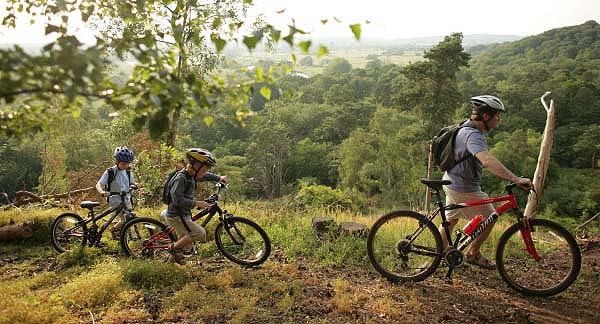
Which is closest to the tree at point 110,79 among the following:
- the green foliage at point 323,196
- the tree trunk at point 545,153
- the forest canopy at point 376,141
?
the tree trunk at point 545,153

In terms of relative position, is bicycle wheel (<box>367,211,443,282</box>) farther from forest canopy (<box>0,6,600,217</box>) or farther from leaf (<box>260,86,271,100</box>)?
forest canopy (<box>0,6,600,217</box>)

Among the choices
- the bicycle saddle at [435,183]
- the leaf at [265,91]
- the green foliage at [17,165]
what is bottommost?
the green foliage at [17,165]

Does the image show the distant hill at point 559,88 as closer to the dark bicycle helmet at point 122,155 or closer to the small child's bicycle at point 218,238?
the small child's bicycle at point 218,238

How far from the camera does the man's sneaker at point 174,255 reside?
565 centimetres

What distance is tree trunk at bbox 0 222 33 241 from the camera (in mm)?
7266

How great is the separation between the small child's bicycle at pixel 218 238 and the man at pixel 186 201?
0.77 feet

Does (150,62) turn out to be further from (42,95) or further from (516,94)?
(516,94)

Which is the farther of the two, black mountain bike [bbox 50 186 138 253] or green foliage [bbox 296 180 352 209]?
green foliage [bbox 296 180 352 209]

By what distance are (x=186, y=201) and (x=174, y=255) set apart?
0.91 metres

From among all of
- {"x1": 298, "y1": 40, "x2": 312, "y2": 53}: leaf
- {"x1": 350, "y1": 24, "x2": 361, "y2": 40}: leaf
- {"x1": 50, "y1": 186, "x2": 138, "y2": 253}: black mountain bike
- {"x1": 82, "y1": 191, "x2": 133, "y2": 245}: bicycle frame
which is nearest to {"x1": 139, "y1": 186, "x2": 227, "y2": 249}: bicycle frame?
{"x1": 50, "y1": 186, "x2": 138, "y2": 253}: black mountain bike

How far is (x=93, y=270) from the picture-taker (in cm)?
562

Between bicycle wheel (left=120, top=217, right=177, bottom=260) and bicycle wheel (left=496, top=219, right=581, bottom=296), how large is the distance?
4.57 metres

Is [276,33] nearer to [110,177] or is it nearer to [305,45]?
[305,45]

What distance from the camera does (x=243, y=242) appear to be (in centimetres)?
617
